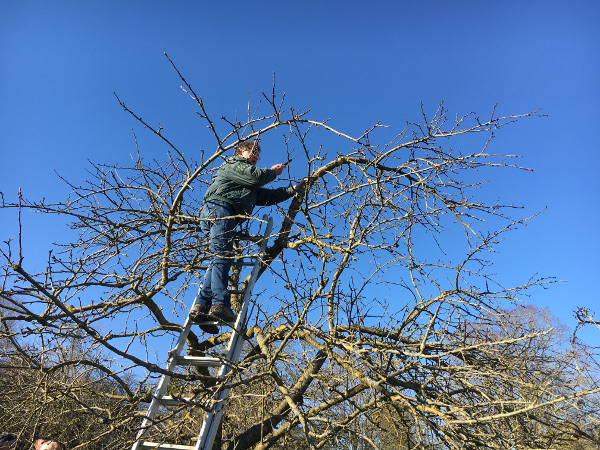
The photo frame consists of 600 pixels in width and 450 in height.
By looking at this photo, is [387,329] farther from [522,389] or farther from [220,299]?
[220,299]

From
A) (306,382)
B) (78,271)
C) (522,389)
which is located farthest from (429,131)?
(78,271)

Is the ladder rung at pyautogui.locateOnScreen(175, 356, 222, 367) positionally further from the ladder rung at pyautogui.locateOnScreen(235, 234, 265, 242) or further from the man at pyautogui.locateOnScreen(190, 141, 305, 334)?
the ladder rung at pyautogui.locateOnScreen(235, 234, 265, 242)

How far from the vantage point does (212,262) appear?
346cm

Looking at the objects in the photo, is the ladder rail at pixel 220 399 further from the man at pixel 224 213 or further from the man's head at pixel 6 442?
the man's head at pixel 6 442

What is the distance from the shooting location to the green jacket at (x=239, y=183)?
12.0ft

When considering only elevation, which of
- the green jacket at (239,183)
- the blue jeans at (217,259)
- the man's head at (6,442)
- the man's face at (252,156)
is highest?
the man's face at (252,156)

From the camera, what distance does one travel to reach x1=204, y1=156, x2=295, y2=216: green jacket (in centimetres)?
367

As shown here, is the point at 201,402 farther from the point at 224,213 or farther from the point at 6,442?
the point at 6,442

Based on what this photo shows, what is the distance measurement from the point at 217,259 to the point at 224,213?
0.43 metres

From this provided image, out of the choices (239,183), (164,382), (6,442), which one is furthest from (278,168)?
(6,442)

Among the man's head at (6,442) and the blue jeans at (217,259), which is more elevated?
the blue jeans at (217,259)

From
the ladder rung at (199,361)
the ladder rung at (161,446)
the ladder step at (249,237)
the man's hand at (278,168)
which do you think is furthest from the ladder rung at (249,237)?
the ladder rung at (161,446)

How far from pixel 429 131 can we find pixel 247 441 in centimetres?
327

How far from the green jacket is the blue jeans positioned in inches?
3.1
